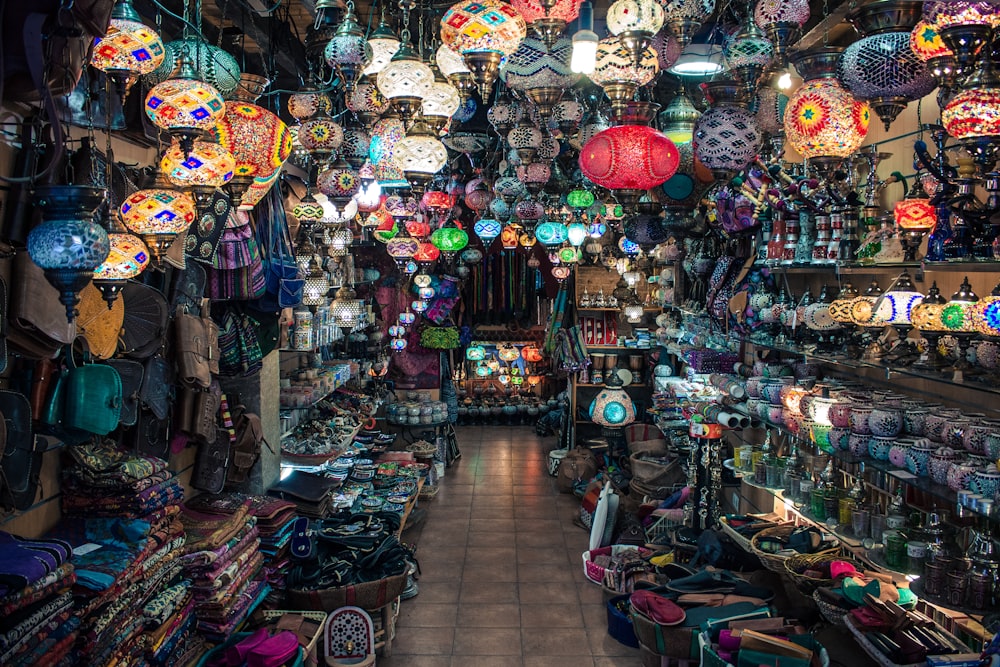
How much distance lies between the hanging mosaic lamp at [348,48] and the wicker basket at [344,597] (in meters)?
2.90

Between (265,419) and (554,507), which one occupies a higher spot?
(265,419)

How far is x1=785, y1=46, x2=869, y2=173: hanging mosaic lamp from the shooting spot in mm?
2586

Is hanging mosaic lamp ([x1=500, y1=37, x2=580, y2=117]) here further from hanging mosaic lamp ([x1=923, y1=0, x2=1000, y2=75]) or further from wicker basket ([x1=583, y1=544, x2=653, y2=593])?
wicker basket ([x1=583, y1=544, x2=653, y2=593])

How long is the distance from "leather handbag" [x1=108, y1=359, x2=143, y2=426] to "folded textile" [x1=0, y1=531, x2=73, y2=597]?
0.67 metres

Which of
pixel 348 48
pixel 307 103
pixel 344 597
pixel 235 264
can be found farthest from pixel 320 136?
pixel 344 597

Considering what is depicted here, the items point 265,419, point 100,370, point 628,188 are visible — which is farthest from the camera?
point 265,419

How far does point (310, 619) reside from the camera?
171 inches

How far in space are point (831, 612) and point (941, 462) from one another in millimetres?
991

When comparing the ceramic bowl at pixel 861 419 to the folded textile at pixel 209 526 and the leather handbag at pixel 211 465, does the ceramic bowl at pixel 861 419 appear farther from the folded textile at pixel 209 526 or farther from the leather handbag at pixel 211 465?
the leather handbag at pixel 211 465

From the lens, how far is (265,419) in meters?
5.21

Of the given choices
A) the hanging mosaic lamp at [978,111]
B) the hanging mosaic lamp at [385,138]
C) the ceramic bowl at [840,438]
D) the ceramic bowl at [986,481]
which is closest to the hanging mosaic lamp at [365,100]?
the hanging mosaic lamp at [385,138]

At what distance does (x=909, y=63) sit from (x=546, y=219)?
13.7 ft

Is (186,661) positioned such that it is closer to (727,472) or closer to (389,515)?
(389,515)

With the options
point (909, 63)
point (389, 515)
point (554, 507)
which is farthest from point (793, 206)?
point (554, 507)
